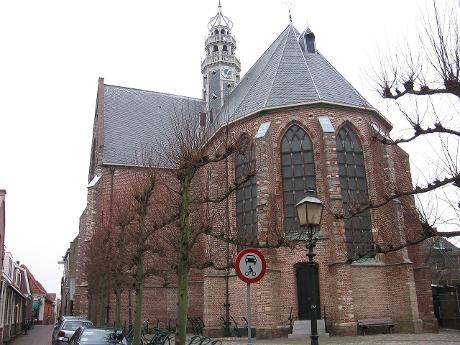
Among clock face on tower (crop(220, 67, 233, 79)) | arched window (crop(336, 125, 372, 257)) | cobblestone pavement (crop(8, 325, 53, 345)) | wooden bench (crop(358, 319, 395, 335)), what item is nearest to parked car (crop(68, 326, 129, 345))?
wooden bench (crop(358, 319, 395, 335))

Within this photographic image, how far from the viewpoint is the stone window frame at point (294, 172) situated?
20.6 m

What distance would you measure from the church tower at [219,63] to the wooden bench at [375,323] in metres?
20.4

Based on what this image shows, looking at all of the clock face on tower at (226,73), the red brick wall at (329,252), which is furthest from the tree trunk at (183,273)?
the clock face on tower at (226,73)

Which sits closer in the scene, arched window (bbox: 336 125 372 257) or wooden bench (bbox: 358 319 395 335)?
wooden bench (bbox: 358 319 395 335)

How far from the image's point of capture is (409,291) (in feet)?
62.6

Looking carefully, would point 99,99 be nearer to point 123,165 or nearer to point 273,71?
point 123,165

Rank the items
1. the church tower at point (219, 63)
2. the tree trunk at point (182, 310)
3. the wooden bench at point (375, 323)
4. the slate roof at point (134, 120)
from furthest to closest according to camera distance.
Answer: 1. the church tower at point (219, 63)
2. the slate roof at point (134, 120)
3. the wooden bench at point (375, 323)
4. the tree trunk at point (182, 310)

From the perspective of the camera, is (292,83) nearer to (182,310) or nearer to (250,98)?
(250,98)

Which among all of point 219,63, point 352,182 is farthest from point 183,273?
point 219,63

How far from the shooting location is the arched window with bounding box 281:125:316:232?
2064 centimetres

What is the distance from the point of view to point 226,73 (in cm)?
3672

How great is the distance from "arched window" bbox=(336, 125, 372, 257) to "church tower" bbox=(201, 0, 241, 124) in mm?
15036

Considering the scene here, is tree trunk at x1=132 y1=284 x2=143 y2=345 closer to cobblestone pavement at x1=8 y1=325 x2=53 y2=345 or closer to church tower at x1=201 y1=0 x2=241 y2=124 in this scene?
cobblestone pavement at x1=8 y1=325 x2=53 y2=345

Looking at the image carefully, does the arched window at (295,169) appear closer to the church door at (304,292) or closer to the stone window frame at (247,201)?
the stone window frame at (247,201)
